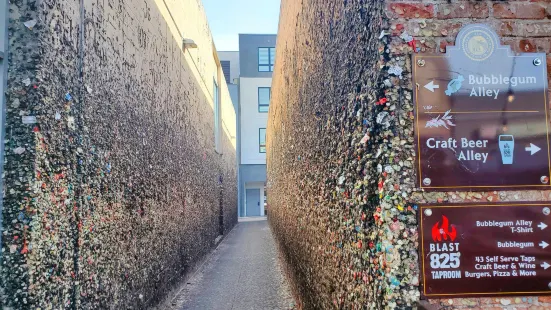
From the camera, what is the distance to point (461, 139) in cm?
200

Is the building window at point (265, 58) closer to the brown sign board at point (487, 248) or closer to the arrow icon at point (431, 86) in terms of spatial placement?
the arrow icon at point (431, 86)

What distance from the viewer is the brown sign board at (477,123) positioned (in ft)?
6.54

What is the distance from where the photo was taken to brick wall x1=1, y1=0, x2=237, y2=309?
8.18 feet

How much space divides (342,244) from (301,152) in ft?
8.12

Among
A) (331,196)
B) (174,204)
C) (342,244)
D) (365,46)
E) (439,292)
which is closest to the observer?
(439,292)

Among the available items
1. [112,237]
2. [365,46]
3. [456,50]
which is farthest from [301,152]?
[456,50]

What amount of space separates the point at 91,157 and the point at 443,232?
2643mm

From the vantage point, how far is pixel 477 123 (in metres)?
2.01

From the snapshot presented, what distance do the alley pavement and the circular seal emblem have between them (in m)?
4.62

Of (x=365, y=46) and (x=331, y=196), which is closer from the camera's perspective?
(x=365, y=46)

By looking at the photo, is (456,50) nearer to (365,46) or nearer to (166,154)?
(365,46)

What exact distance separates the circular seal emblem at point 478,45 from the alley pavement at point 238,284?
462 centimetres

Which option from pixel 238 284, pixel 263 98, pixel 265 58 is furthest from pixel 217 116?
pixel 265 58

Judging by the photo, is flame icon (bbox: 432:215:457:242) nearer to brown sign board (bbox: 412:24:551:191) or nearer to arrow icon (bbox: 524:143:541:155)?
brown sign board (bbox: 412:24:551:191)
